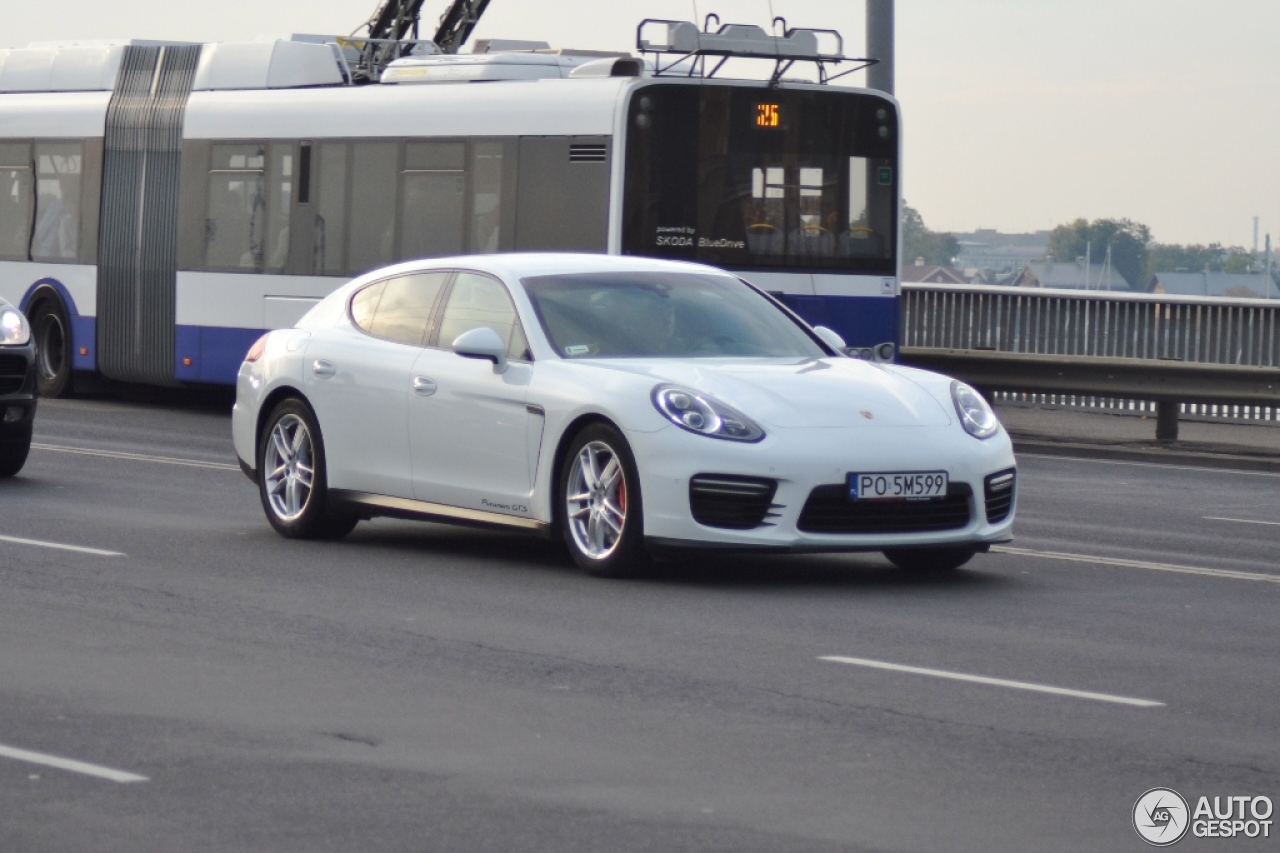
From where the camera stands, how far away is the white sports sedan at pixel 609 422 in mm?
10398

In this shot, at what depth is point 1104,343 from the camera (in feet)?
85.5

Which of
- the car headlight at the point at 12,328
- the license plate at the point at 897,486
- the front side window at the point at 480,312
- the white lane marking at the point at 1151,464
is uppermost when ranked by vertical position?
the front side window at the point at 480,312

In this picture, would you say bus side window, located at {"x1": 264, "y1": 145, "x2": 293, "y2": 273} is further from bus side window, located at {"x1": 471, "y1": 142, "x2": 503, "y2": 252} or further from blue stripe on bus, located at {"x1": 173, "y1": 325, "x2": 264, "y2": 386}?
bus side window, located at {"x1": 471, "y1": 142, "x2": 503, "y2": 252}

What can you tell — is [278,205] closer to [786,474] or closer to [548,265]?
[548,265]

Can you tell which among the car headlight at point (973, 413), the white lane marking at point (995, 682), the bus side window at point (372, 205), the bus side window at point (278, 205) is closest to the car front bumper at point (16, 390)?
the car headlight at point (973, 413)

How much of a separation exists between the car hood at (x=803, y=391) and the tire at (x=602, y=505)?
1.13 feet

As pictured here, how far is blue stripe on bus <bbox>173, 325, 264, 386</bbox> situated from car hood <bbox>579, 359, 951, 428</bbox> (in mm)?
12122

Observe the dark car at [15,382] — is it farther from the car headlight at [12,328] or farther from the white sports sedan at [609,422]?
the white sports sedan at [609,422]

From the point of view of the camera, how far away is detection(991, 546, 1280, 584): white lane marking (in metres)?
11.6

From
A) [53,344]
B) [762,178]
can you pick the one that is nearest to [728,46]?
[762,178]

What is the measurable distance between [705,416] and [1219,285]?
58.3 ft

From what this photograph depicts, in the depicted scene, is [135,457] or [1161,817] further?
[135,457]

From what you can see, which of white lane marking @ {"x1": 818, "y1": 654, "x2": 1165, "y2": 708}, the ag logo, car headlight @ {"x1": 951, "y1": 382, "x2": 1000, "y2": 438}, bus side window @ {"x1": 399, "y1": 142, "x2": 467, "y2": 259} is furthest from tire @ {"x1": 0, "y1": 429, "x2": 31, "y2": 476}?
the ag logo

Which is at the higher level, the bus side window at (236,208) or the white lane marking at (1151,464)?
the bus side window at (236,208)
